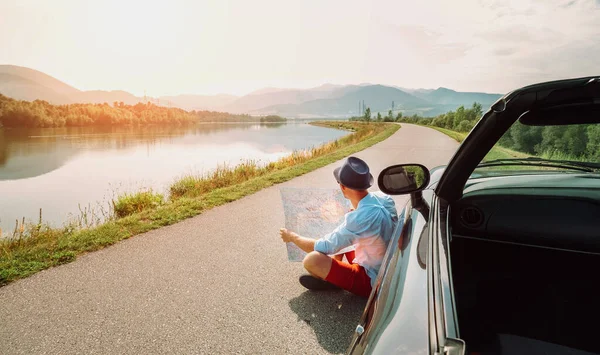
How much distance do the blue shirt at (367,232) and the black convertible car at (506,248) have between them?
667 mm

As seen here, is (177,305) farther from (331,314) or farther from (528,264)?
(528,264)

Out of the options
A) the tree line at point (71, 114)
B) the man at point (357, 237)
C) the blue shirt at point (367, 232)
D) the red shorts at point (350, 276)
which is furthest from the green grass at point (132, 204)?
the tree line at point (71, 114)

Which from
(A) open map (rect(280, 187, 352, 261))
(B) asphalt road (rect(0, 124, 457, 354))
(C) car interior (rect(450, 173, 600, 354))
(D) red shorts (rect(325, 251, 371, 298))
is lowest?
(B) asphalt road (rect(0, 124, 457, 354))

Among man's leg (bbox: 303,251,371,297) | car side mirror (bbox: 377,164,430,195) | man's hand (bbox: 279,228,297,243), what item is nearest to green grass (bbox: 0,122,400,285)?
man's hand (bbox: 279,228,297,243)

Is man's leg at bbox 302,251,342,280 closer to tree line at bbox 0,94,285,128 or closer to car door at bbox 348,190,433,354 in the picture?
car door at bbox 348,190,433,354

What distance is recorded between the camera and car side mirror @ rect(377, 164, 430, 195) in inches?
83.4

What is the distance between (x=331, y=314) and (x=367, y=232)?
0.94m

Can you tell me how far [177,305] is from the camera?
3406 mm

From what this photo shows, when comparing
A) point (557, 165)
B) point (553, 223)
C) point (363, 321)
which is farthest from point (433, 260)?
point (557, 165)

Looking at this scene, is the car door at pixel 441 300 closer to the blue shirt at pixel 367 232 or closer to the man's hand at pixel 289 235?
the blue shirt at pixel 367 232

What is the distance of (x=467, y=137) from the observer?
4.77 feet

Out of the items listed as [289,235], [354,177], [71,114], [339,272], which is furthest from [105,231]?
[71,114]

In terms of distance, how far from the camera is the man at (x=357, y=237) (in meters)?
2.84

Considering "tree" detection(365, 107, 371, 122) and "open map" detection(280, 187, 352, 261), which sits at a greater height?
"tree" detection(365, 107, 371, 122)
